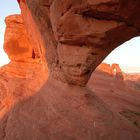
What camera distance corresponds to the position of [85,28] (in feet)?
17.9

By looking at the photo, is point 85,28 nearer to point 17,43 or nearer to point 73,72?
point 73,72

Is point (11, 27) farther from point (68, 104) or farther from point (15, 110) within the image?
point (68, 104)

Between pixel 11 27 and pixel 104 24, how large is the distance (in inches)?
382

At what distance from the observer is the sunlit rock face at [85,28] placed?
5.06 m

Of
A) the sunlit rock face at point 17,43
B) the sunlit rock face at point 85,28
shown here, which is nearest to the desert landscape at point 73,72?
the sunlit rock face at point 85,28

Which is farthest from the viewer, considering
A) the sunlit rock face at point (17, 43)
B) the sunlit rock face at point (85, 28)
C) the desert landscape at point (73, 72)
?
the sunlit rock face at point (17, 43)

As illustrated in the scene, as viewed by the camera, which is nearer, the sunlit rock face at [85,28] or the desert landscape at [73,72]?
the sunlit rock face at [85,28]

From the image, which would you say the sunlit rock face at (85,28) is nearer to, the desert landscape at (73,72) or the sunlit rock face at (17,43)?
the desert landscape at (73,72)

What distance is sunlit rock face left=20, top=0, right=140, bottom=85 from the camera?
5062 millimetres

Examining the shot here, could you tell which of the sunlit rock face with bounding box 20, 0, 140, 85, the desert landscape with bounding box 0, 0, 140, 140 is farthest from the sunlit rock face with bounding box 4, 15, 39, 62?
the sunlit rock face with bounding box 20, 0, 140, 85

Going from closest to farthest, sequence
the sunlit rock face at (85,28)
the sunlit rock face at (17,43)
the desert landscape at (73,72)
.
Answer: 1. the sunlit rock face at (85,28)
2. the desert landscape at (73,72)
3. the sunlit rock face at (17,43)

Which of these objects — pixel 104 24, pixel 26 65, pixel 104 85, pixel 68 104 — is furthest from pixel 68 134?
pixel 104 85

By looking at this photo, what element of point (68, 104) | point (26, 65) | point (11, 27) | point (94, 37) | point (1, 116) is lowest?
point (1, 116)

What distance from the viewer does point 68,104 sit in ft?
21.3
